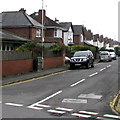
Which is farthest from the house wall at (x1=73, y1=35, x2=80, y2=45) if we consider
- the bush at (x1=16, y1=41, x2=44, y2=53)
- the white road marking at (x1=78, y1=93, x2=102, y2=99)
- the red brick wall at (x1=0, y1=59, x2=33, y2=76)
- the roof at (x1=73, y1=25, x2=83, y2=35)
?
the white road marking at (x1=78, y1=93, x2=102, y2=99)

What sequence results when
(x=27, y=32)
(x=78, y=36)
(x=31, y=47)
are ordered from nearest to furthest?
(x=31, y=47) < (x=27, y=32) < (x=78, y=36)

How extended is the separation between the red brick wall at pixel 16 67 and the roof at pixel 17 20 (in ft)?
70.3

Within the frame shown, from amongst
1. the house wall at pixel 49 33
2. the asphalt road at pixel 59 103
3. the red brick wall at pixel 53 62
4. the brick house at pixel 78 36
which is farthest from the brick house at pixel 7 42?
the brick house at pixel 78 36

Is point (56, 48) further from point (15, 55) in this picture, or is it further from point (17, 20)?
point (17, 20)

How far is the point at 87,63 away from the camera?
95.7 feet

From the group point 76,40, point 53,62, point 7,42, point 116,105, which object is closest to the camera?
point 116,105

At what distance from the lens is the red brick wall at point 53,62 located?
1082 inches

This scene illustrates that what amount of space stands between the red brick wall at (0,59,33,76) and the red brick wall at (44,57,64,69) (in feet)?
11.8

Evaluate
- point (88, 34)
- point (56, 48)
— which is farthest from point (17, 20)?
point (88, 34)

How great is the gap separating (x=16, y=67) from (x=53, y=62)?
9168 millimetres

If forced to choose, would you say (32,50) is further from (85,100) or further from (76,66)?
(85,100)

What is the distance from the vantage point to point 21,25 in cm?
4497

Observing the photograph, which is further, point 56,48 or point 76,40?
point 76,40

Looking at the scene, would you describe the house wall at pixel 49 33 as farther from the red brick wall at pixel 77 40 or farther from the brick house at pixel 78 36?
the red brick wall at pixel 77 40
